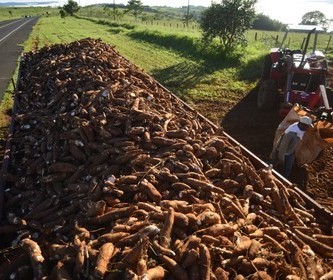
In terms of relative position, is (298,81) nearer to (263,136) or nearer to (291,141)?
(263,136)

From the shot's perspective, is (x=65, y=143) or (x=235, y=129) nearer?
(x=65, y=143)

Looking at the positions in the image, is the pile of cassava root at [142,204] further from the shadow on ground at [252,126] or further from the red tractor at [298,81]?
the red tractor at [298,81]

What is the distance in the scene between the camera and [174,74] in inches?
615

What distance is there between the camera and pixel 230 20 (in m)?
17.3

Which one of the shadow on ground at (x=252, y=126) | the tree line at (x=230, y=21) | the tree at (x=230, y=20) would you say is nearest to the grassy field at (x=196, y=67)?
the shadow on ground at (x=252, y=126)

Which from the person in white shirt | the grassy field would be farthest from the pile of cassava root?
the grassy field

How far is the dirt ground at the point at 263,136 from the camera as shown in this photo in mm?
6641

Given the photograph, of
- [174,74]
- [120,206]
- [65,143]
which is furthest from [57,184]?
[174,74]

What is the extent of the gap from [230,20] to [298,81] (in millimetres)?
9276

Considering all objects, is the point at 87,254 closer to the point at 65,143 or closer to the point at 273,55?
the point at 65,143

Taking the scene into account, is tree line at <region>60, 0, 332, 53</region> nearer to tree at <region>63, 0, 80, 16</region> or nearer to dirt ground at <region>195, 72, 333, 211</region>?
dirt ground at <region>195, 72, 333, 211</region>

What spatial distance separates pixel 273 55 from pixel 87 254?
10.3 meters

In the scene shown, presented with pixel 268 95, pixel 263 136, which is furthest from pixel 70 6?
pixel 263 136

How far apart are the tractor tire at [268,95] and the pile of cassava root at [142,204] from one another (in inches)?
188
